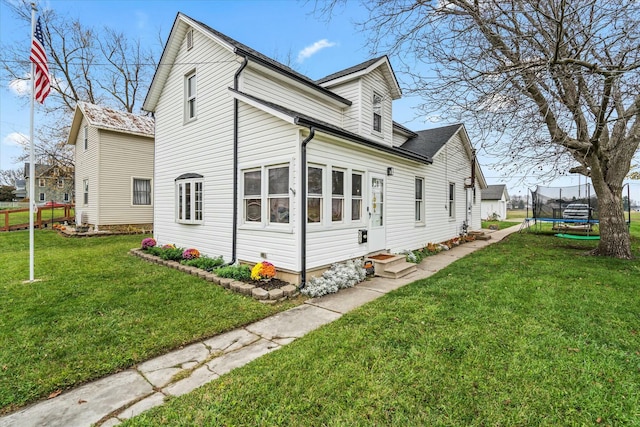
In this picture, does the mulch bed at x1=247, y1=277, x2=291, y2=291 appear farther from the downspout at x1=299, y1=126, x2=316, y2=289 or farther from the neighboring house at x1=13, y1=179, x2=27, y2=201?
the neighboring house at x1=13, y1=179, x2=27, y2=201

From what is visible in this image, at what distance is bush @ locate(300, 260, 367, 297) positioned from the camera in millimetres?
5562

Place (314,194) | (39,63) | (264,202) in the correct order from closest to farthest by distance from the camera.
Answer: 1. (39,63)
2. (314,194)
3. (264,202)

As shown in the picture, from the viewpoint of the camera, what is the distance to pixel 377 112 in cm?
950

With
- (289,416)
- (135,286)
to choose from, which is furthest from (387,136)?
(289,416)

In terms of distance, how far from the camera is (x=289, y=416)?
7.57ft

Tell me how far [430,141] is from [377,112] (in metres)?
4.25

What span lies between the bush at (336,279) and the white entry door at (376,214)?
3.49 feet

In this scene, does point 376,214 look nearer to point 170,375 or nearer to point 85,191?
point 170,375

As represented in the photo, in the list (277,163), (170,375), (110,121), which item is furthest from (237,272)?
(110,121)

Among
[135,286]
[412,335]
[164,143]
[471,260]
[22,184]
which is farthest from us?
[22,184]

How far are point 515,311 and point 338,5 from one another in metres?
6.91

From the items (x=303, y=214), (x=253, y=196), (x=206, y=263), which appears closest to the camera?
(x=303, y=214)

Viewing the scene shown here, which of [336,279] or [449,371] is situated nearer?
[449,371]

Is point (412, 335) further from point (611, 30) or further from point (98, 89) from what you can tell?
point (98, 89)
